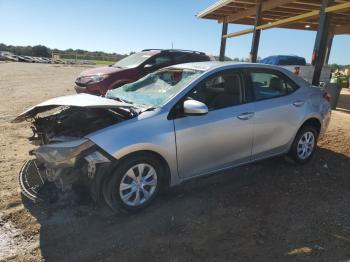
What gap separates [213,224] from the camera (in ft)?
11.5

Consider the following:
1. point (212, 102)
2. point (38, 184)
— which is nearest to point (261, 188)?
point (212, 102)

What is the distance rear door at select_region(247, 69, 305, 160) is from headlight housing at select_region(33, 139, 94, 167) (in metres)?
2.27

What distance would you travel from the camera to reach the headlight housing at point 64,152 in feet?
10.9

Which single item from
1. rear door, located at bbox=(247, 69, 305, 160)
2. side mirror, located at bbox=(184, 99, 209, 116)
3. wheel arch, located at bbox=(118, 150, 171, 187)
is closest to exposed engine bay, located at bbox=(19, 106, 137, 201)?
→ wheel arch, located at bbox=(118, 150, 171, 187)

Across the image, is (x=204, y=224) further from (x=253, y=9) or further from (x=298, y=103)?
(x=253, y=9)

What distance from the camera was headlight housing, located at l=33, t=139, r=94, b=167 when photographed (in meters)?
3.33

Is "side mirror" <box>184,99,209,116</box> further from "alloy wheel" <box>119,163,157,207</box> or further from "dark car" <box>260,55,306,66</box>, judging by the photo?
"dark car" <box>260,55,306,66</box>

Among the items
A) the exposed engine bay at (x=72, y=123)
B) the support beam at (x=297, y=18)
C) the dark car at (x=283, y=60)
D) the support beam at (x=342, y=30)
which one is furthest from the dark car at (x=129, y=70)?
the support beam at (x=342, y=30)

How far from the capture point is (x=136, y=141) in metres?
3.40

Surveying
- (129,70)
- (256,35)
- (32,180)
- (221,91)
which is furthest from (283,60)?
(32,180)

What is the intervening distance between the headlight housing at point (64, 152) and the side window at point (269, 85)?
242cm

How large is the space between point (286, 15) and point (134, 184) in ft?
46.5

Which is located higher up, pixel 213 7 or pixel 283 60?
pixel 213 7

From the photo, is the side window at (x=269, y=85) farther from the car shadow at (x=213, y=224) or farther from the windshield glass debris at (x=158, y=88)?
the car shadow at (x=213, y=224)
